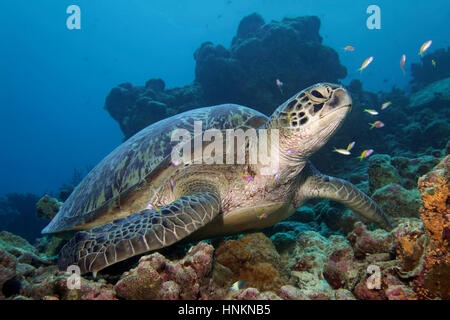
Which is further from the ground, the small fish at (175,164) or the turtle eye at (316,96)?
the turtle eye at (316,96)

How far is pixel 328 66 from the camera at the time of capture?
A: 46.8 feet

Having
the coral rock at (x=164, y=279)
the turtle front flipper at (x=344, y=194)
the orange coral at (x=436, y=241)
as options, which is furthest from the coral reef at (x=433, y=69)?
the coral rock at (x=164, y=279)

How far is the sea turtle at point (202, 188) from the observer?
6.29 feet

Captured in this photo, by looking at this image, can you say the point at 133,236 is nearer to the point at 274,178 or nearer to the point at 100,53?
the point at 274,178

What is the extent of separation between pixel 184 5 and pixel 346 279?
114095mm

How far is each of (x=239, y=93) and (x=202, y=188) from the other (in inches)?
486

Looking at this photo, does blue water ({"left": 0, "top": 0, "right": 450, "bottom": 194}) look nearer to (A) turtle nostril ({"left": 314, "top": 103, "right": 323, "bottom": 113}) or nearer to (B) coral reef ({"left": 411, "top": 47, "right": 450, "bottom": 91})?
(B) coral reef ({"left": 411, "top": 47, "right": 450, "bottom": 91})

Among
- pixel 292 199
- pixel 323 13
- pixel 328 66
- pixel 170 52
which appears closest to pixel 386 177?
pixel 292 199

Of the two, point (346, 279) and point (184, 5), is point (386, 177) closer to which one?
point (346, 279)

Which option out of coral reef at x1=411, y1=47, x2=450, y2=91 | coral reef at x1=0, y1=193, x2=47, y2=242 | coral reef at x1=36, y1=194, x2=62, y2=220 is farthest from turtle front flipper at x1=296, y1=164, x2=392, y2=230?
coral reef at x1=411, y1=47, x2=450, y2=91

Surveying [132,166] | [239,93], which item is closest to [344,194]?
[132,166]

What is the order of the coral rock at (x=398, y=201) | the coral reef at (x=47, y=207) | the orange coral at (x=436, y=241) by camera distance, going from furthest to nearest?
the coral reef at (x=47, y=207) → the coral rock at (x=398, y=201) → the orange coral at (x=436, y=241)

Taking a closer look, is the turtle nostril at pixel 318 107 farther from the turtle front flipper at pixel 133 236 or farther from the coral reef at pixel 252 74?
the coral reef at pixel 252 74

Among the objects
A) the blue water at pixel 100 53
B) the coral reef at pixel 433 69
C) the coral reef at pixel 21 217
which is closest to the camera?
the coral reef at pixel 21 217
